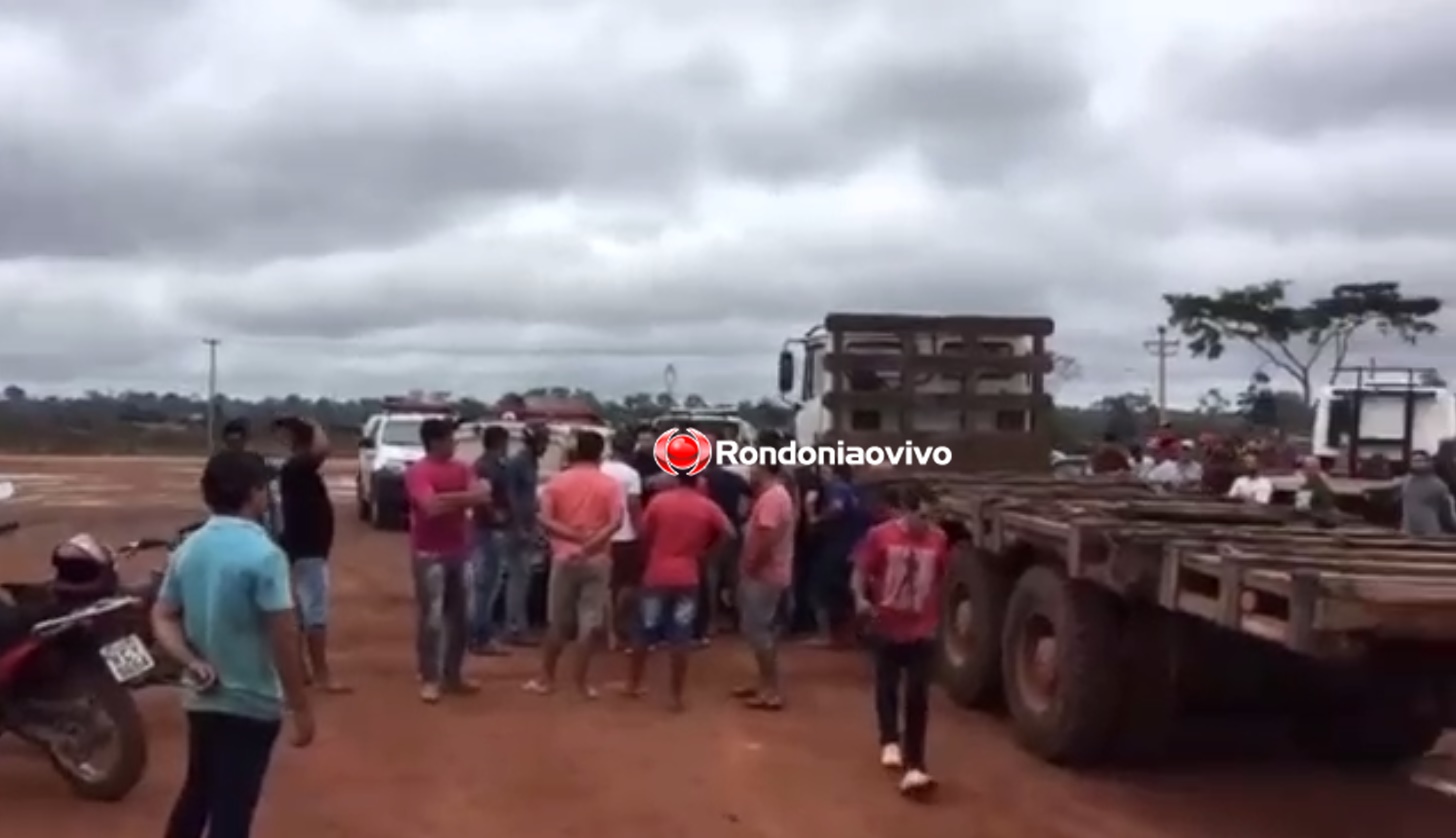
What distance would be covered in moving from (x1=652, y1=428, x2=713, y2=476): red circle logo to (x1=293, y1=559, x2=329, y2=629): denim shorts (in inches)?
94.5

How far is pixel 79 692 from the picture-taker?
957cm

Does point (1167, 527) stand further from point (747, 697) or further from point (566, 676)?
point (566, 676)

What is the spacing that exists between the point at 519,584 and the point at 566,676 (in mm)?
1509

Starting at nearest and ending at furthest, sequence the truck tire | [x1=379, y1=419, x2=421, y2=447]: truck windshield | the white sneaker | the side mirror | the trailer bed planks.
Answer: the trailer bed planks < the white sneaker < the truck tire < the side mirror < [x1=379, y1=419, x2=421, y2=447]: truck windshield

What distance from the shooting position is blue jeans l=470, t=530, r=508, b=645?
48.2 feet

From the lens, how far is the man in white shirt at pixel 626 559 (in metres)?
14.4

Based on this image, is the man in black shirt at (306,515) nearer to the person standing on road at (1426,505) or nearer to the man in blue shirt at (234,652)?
the man in blue shirt at (234,652)

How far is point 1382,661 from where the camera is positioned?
7996 mm

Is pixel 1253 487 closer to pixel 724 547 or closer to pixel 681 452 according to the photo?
pixel 724 547

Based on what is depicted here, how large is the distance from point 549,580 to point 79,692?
4.73 metres

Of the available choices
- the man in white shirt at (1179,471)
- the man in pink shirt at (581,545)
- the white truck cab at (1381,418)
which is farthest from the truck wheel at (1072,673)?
the white truck cab at (1381,418)

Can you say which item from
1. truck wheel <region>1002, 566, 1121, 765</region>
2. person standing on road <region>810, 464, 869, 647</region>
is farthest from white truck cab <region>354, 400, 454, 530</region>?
truck wheel <region>1002, 566, 1121, 765</region>

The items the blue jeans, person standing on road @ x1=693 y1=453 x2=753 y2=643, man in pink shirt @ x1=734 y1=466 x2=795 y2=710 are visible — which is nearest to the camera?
man in pink shirt @ x1=734 y1=466 x2=795 y2=710

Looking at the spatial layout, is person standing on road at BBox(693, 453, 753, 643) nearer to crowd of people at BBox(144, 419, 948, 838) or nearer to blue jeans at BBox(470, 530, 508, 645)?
crowd of people at BBox(144, 419, 948, 838)
